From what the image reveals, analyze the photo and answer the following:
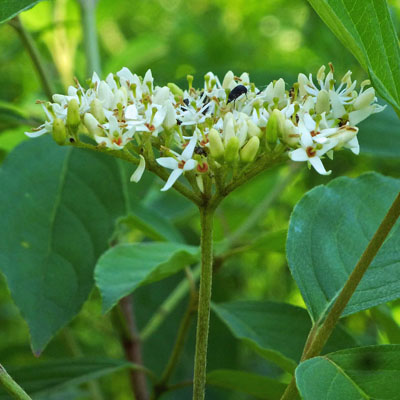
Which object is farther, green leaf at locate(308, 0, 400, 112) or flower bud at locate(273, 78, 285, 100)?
flower bud at locate(273, 78, 285, 100)

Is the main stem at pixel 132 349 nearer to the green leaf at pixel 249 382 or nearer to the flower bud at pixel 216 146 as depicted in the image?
the green leaf at pixel 249 382

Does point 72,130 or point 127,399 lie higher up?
point 72,130

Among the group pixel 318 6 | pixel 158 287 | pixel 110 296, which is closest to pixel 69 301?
pixel 110 296

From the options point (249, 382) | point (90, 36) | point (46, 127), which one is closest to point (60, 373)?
point (249, 382)

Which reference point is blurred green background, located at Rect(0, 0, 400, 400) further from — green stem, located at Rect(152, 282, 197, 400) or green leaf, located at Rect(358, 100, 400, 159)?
green stem, located at Rect(152, 282, 197, 400)

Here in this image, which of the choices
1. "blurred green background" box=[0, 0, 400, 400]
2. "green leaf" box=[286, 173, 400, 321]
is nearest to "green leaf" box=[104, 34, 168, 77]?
"blurred green background" box=[0, 0, 400, 400]

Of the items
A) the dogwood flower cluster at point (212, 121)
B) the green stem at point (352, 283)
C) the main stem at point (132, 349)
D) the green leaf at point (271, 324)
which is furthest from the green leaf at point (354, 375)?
the main stem at point (132, 349)

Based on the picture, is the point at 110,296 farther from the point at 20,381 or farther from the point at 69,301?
the point at 20,381
